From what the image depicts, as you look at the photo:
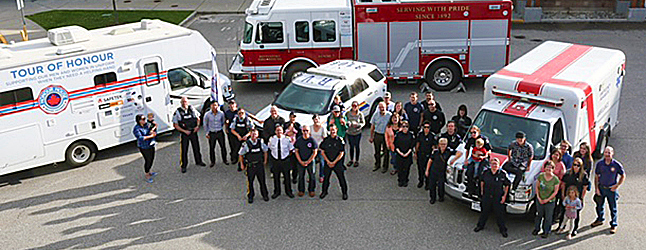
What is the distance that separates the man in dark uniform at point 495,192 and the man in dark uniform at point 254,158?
3.73 metres

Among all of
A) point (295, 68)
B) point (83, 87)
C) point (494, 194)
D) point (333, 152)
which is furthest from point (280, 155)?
point (295, 68)

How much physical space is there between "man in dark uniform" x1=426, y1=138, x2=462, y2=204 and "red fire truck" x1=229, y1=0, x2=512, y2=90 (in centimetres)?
645

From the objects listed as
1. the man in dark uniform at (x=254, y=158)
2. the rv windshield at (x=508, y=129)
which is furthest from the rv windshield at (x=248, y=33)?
the rv windshield at (x=508, y=129)

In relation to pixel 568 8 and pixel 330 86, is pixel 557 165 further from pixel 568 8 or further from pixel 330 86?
pixel 568 8

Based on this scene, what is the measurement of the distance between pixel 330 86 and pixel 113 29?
4.98 metres

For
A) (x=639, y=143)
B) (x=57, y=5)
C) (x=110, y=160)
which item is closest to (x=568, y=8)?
(x=639, y=143)

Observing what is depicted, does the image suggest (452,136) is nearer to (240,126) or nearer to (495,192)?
(495,192)

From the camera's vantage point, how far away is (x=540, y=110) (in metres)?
11.1

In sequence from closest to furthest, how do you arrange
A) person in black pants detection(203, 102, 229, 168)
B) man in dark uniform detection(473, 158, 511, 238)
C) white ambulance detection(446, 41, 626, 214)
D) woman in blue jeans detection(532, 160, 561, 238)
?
woman in blue jeans detection(532, 160, 561, 238) → man in dark uniform detection(473, 158, 511, 238) → white ambulance detection(446, 41, 626, 214) → person in black pants detection(203, 102, 229, 168)

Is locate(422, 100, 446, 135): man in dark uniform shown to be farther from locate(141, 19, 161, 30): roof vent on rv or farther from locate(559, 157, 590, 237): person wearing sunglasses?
locate(141, 19, 161, 30): roof vent on rv

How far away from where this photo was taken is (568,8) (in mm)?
26531

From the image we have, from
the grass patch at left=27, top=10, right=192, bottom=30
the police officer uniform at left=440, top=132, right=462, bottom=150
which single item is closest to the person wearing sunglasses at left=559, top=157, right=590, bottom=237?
the police officer uniform at left=440, top=132, right=462, bottom=150

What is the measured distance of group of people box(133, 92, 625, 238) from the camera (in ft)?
32.0

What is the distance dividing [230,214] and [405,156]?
10.9 ft
